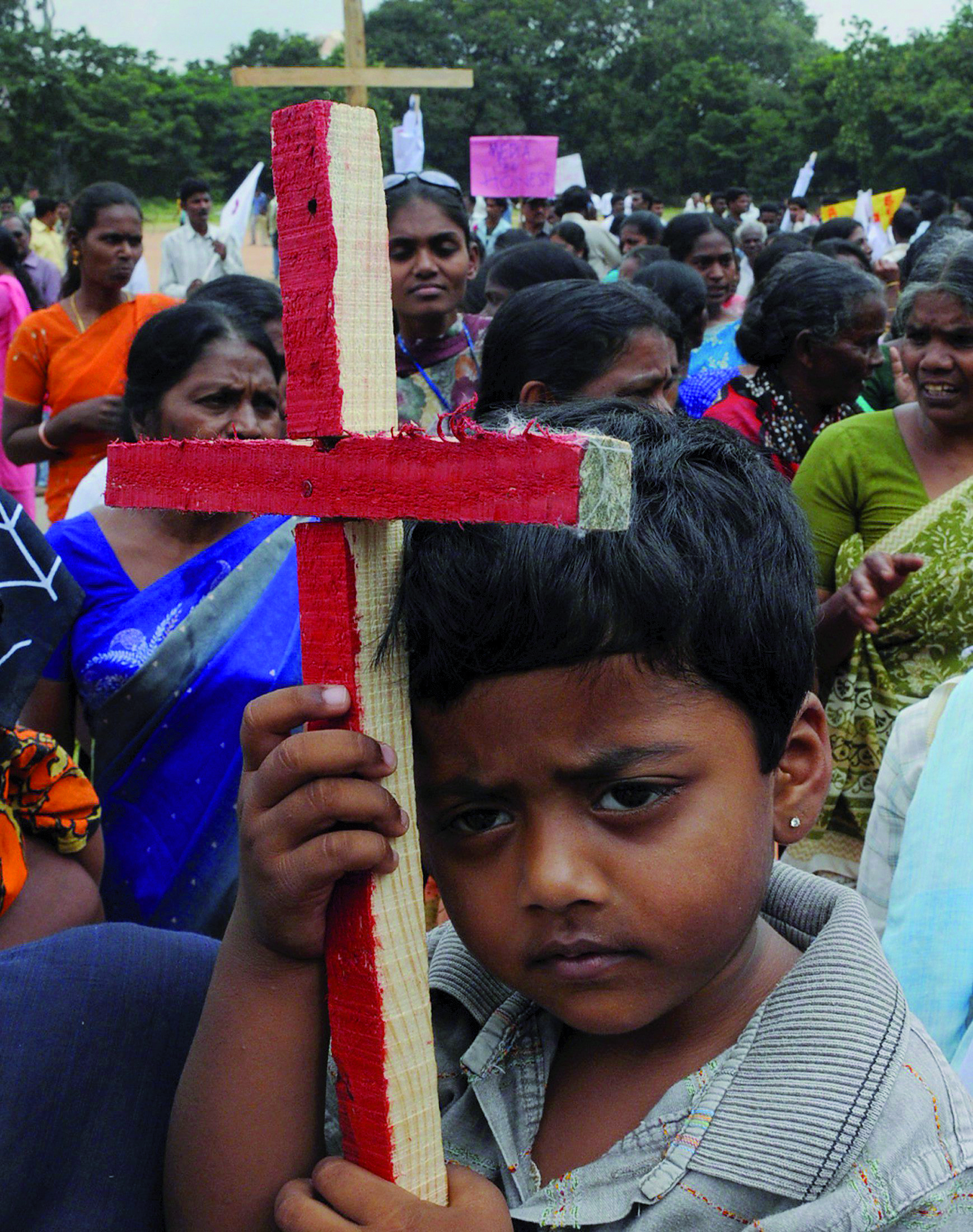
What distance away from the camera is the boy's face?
3.25ft

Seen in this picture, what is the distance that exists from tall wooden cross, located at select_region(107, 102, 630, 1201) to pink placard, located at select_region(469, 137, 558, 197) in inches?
401

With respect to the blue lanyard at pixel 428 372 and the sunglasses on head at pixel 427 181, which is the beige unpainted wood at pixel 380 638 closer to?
the blue lanyard at pixel 428 372

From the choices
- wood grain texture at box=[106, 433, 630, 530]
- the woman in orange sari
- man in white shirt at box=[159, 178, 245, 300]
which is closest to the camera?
wood grain texture at box=[106, 433, 630, 530]

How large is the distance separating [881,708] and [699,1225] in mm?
2052

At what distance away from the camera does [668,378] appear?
8.88 feet

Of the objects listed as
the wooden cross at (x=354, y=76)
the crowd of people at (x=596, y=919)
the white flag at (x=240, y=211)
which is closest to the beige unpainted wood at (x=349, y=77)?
the wooden cross at (x=354, y=76)

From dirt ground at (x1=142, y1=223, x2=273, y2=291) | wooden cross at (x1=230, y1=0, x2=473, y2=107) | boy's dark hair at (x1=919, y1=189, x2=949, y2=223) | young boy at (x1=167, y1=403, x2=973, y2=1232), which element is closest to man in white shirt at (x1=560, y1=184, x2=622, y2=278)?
boy's dark hair at (x1=919, y1=189, x2=949, y2=223)

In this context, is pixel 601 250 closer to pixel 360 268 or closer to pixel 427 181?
pixel 427 181

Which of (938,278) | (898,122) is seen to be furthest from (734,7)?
(938,278)

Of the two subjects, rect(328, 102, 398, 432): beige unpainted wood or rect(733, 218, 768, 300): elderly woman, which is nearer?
rect(328, 102, 398, 432): beige unpainted wood

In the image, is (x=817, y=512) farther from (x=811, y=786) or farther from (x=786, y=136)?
(x=786, y=136)

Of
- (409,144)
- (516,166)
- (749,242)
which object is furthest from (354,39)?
(749,242)

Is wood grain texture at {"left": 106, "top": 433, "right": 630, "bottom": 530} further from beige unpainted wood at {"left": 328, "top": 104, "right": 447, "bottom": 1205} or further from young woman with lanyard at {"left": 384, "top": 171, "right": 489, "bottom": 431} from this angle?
young woman with lanyard at {"left": 384, "top": 171, "right": 489, "bottom": 431}

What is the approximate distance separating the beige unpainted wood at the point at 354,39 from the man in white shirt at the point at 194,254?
2.28 metres
